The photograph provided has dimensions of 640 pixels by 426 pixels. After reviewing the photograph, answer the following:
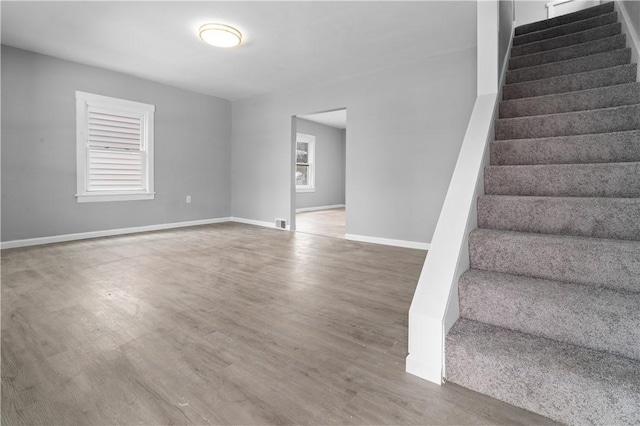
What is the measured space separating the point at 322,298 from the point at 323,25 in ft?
9.08

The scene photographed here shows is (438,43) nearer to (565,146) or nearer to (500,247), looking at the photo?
(565,146)

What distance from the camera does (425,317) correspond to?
A: 4.44ft

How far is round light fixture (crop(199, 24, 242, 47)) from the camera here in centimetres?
329

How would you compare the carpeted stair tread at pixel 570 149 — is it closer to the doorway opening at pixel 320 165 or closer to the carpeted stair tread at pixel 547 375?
the carpeted stair tread at pixel 547 375

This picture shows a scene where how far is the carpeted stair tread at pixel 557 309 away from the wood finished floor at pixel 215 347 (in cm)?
35

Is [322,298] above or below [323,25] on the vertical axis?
below

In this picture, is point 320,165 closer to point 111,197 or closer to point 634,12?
point 111,197

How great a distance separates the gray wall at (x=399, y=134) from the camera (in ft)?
12.9

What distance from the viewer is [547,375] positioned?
3.76 ft

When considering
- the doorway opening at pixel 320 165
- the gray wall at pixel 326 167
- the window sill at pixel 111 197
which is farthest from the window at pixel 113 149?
the gray wall at pixel 326 167

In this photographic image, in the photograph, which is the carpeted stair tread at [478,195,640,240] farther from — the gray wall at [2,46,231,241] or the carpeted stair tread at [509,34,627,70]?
the gray wall at [2,46,231,241]

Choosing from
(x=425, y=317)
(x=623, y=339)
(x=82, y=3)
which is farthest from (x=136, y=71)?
(x=623, y=339)

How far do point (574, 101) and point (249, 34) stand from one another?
3126mm

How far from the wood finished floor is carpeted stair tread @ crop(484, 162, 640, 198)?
3.44 ft
